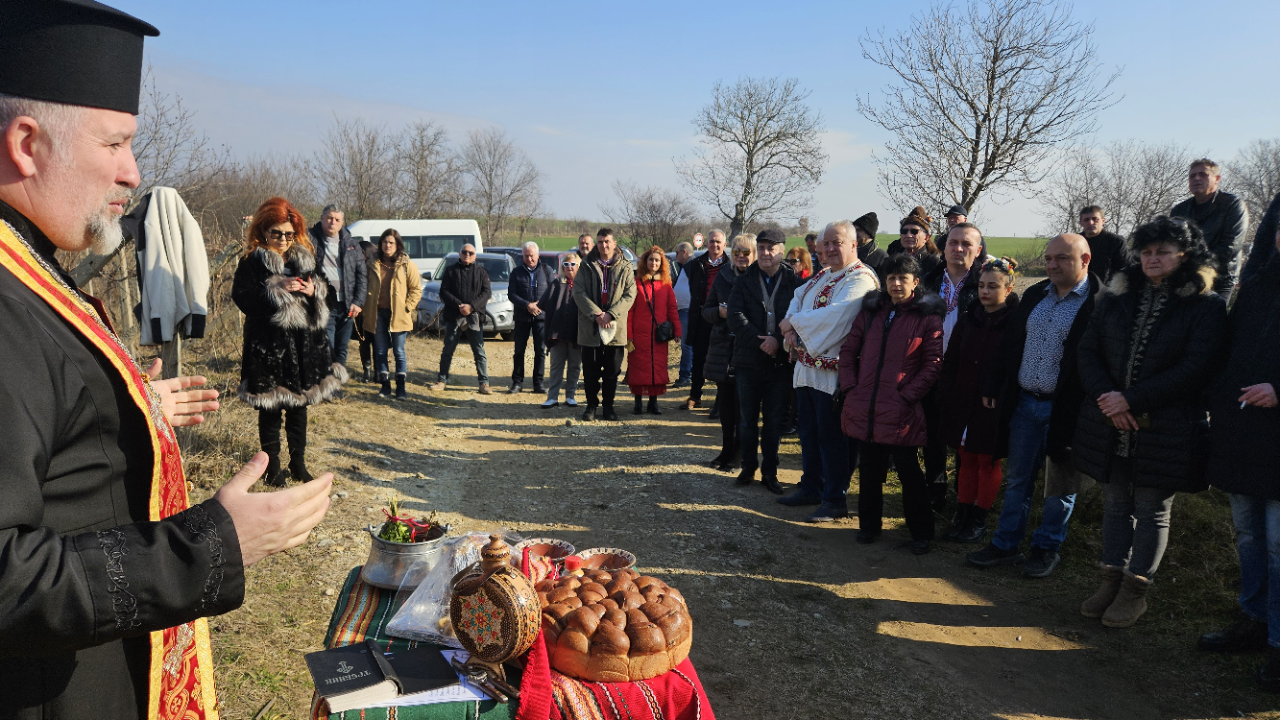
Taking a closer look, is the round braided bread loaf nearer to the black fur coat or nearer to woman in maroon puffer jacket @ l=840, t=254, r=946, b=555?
woman in maroon puffer jacket @ l=840, t=254, r=946, b=555

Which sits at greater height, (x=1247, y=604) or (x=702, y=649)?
(x=1247, y=604)

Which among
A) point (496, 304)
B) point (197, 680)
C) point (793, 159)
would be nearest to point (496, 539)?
point (197, 680)

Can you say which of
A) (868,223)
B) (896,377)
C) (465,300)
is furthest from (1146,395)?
(465,300)

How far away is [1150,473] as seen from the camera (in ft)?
12.9

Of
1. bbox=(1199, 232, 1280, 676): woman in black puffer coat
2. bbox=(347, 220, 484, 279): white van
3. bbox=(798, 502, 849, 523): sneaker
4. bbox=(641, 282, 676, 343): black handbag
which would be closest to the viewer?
bbox=(1199, 232, 1280, 676): woman in black puffer coat

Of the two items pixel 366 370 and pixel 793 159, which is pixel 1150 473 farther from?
pixel 793 159

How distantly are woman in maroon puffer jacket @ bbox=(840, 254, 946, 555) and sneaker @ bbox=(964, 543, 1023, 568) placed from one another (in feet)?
1.10

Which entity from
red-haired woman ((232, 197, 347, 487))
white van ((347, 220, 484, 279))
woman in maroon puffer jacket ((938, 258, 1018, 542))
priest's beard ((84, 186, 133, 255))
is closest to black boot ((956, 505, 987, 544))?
woman in maroon puffer jacket ((938, 258, 1018, 542))

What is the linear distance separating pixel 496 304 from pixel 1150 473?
12.0m

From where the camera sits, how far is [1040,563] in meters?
4.89

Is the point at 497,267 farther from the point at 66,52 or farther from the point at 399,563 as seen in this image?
the point at 66,52

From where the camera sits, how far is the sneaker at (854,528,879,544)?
5426 mm

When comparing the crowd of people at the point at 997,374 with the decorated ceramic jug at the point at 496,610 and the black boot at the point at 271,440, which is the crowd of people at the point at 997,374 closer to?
the black boot at the point at 271,440

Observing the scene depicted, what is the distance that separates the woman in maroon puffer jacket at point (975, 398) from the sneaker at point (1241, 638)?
1567 mm
